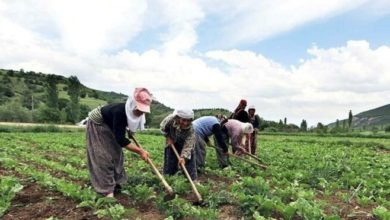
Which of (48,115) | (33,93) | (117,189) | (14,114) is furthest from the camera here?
(33,93)

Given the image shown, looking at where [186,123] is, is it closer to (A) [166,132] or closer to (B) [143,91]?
(A) [166,132]

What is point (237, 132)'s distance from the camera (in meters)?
10.5

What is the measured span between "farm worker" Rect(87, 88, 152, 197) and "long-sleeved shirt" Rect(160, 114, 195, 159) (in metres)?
1.29

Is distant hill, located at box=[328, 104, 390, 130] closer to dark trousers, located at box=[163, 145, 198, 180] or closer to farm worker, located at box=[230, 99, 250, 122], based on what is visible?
farm worker, located at box=[230, 99, 250, 122]

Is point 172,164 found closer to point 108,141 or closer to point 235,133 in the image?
point 108,141

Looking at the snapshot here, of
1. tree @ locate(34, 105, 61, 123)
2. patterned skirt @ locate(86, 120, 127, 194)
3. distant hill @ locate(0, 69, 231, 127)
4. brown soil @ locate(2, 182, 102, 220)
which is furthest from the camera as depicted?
distant hill @ locate(0, 69, 231, 127)

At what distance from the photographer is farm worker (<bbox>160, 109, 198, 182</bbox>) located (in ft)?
25.4

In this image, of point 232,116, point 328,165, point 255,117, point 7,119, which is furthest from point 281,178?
point 7,119

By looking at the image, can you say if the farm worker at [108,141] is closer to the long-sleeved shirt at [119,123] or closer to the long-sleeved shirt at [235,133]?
the long-sleeved shirt at [119,123]

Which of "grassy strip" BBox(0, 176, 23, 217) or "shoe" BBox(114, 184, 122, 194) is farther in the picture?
"shoe" BBox(114, 184, 122, 194)

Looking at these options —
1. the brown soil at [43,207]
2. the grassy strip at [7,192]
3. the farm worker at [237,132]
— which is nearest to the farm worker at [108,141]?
the brown soil at [43,207]

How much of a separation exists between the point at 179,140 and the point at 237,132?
8.58 feet

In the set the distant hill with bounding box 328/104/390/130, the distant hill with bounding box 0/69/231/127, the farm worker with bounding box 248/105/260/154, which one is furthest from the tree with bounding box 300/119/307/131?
the distant hill with bounding box 328/104/390/130

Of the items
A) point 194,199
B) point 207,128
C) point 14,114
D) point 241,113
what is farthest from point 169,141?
point 14,114
